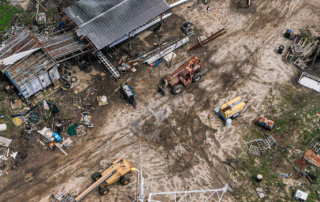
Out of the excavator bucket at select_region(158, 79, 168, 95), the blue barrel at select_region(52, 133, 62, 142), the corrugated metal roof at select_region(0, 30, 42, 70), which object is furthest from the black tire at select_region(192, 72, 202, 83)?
the corrugated metal roof at select_region(0, 30, 42, 70)

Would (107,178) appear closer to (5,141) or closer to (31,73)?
(5,141)

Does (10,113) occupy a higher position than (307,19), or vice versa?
(10,113)

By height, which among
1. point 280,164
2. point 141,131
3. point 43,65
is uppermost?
point 43,65

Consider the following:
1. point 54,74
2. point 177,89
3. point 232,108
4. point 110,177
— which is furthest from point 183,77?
point 54,74

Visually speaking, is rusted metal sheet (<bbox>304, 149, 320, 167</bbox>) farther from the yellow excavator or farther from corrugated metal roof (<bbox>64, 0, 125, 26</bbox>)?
corrugated metal roof (<bbox>64, 0, 125, 26</bbox>)

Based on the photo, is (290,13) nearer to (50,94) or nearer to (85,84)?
(85,84)

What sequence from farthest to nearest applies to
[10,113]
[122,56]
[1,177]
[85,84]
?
[122,56] → [85,84] → [10,113] → [1,177]

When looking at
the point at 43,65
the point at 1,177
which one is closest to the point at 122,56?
the point at 43,65

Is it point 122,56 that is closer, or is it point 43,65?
point 43,65
